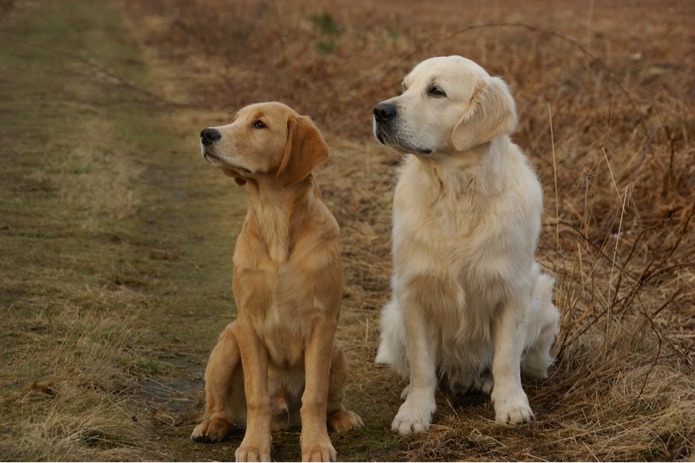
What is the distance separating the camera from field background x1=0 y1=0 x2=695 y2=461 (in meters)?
4.25

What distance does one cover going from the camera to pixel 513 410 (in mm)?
4402

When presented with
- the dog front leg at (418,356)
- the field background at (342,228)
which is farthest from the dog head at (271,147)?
the field background at (342,228)

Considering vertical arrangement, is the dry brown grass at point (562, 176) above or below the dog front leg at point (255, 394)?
below

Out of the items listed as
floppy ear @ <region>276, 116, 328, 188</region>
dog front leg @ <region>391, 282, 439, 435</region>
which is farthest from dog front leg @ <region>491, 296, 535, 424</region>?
floppy ear @ <region>276, 116, 328, 188</region>

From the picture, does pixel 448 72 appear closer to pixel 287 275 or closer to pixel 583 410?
pixel 287 275

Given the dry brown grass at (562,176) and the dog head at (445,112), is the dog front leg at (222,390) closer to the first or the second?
the dry brown grass at (562,176)

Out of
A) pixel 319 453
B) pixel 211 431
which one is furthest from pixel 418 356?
pixel 211 431

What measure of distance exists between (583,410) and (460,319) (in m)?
0.69

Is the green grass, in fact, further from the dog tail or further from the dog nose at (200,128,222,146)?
the dog tail

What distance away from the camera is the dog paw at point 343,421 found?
446 centimetres

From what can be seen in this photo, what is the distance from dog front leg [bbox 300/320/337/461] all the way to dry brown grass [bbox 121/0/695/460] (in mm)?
313

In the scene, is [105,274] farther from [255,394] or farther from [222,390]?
[255,394]

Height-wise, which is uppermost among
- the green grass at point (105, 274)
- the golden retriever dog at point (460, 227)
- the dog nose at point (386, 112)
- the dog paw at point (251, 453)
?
the dog nose at point (386, 112)

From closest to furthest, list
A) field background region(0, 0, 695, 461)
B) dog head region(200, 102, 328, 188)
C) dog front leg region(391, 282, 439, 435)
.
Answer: dog head region(200, 102, 328, 188)
field background region(0, 0, 695, 461)
dog front leg region(391, 282, 439, 435)
